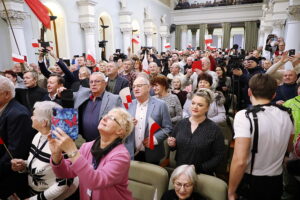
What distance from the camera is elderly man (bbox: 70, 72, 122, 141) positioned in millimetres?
2504

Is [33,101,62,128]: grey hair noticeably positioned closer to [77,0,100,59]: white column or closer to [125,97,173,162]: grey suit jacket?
[125,97,173,162]: grey suit jacket

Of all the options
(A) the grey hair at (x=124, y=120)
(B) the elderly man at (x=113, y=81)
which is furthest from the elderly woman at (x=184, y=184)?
(B) the elderly man at (x=113, y=81)

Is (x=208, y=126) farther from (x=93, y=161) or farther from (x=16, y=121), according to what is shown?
(x=16, y=121)

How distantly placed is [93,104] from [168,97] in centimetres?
104

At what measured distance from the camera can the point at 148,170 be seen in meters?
1.89

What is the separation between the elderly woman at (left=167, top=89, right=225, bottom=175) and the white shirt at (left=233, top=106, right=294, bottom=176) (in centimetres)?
39

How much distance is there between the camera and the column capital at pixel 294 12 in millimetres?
5508

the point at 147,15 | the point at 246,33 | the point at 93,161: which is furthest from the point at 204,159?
the point at 246,33

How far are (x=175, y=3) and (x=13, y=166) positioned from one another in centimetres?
2313

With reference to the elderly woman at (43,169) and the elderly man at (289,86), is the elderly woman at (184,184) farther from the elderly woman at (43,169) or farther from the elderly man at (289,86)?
the elderly man at (289,86)

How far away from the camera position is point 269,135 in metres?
1.49

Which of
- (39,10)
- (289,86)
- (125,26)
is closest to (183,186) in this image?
(289,86)

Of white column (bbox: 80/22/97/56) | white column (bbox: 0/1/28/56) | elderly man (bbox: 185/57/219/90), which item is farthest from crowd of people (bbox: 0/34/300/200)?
white column (bbox: 80/22/97/56)

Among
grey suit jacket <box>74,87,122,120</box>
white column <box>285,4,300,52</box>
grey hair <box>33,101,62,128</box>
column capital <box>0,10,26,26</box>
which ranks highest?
column capital <box>0,10,26,26</box>
